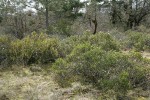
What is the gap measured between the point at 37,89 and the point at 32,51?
282cm

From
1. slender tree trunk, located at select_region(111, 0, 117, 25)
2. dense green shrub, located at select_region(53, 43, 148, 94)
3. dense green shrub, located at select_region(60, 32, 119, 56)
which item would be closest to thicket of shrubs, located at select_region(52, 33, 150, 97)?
dense green shrub, located at select_region(53, 43, 148, 94)

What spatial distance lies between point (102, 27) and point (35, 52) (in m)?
15.2

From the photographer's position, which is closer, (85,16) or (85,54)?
(85,54)

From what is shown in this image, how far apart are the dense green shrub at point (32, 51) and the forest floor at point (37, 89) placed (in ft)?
3.17

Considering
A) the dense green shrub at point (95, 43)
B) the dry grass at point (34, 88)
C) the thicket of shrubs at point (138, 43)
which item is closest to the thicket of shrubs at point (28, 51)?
the dense green shrub at point (95, 43)

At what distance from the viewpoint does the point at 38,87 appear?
22.6 feet

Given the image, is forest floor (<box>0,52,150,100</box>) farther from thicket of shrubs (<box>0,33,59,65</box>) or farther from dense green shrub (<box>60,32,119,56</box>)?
dense green shrub (<box>60,32,119,56</box>)

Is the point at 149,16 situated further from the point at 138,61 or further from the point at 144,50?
the point at 138,61

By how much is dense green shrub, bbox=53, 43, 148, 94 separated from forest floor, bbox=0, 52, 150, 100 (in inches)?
11.7

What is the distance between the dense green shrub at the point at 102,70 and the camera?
640 cm

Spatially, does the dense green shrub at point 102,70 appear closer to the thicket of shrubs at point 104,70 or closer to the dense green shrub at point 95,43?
the thicket of shrubs at point 104,70

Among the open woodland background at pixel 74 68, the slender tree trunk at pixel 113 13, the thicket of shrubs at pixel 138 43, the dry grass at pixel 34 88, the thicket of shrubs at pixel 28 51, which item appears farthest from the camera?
the slender tree trunk at pixel 113 13

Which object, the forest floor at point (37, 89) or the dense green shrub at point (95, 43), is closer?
the forest floor at point (37, 89)

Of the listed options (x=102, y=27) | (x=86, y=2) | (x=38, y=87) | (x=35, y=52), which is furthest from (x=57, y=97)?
(x=86, y=2)
